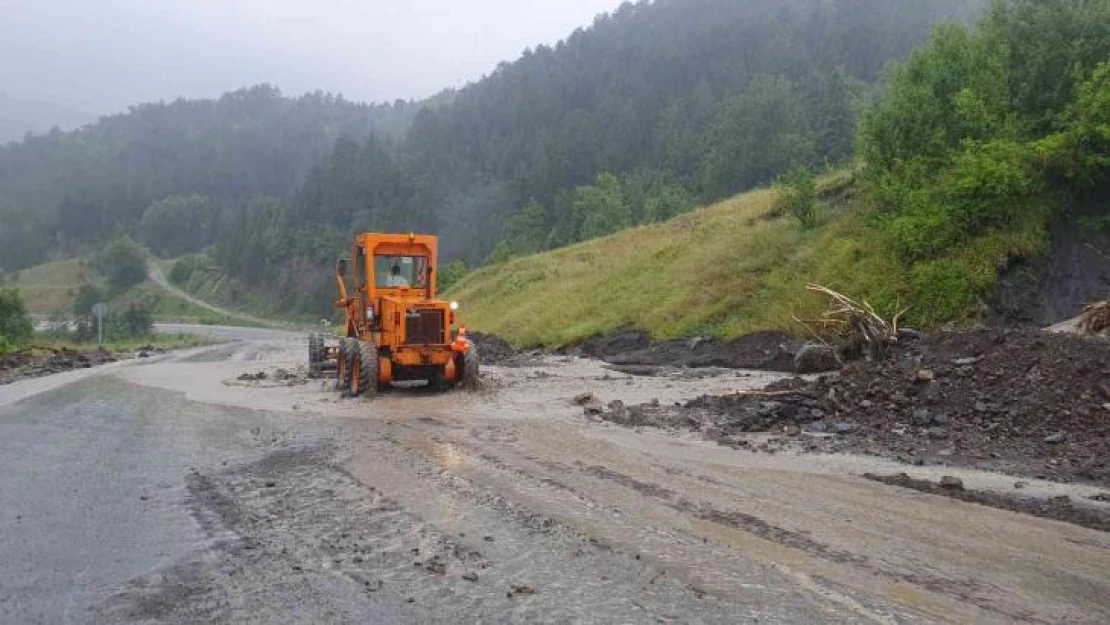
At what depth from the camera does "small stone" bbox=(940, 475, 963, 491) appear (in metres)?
8.30

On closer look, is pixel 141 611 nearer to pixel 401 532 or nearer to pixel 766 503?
pixel 401 532

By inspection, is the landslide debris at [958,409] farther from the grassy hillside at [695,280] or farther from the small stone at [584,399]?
the grassy hillside at [695,280]

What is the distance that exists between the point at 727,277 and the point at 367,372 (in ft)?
45.9

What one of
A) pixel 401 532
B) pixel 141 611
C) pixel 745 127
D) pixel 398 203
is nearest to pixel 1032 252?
pixel 401 532

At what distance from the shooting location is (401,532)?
700cm

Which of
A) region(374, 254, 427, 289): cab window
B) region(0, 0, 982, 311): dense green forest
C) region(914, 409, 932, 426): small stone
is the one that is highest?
region(0, 0, 982, 311): dense green forest

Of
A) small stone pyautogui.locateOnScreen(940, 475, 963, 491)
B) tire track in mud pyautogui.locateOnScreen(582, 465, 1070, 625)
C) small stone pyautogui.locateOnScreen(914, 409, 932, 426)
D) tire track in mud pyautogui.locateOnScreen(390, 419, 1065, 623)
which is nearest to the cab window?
tire track in mud pyautogui.locateOnScreen(390, 419, 1065, 623)

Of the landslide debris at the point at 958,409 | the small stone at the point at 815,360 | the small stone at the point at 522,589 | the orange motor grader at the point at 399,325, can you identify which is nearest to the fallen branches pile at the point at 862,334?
the small stone at the point at 815,360

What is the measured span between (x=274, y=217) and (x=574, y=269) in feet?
409

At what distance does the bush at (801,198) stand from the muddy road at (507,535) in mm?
16882

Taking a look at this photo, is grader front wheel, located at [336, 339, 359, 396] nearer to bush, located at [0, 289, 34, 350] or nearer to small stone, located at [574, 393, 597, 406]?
small stone, located at [574, 393, 597, 406]

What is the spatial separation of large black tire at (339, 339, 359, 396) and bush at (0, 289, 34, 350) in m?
41.3

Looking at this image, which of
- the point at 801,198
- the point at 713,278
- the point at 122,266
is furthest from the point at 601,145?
the point at 713,278

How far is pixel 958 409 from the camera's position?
11.3 m
